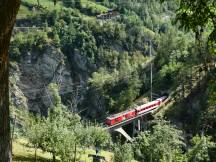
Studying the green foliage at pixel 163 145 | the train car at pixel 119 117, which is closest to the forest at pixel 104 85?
the green foliage at pixel 163 145

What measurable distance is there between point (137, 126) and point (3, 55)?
88.8m

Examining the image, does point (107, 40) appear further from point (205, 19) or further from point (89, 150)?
point (205, 19)

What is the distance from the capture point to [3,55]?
477cm

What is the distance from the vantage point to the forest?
47.4m

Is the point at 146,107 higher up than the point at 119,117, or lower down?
higher up

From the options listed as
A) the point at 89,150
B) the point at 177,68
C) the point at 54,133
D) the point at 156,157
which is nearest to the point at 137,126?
the point at 177,68

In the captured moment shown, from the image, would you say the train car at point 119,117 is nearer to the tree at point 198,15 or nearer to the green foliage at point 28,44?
the tree at point 198,15

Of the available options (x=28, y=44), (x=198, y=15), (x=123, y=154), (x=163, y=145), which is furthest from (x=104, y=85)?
(x=198, y=15)

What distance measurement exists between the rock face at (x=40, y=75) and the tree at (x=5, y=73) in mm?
156278

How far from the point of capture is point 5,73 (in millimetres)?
4859

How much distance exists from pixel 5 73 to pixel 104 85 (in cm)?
13927

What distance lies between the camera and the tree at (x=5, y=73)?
4.62 metres

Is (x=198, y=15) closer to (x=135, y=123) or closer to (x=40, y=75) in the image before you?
(x=135, y=123)

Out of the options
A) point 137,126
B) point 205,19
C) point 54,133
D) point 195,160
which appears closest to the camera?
point 205,19
